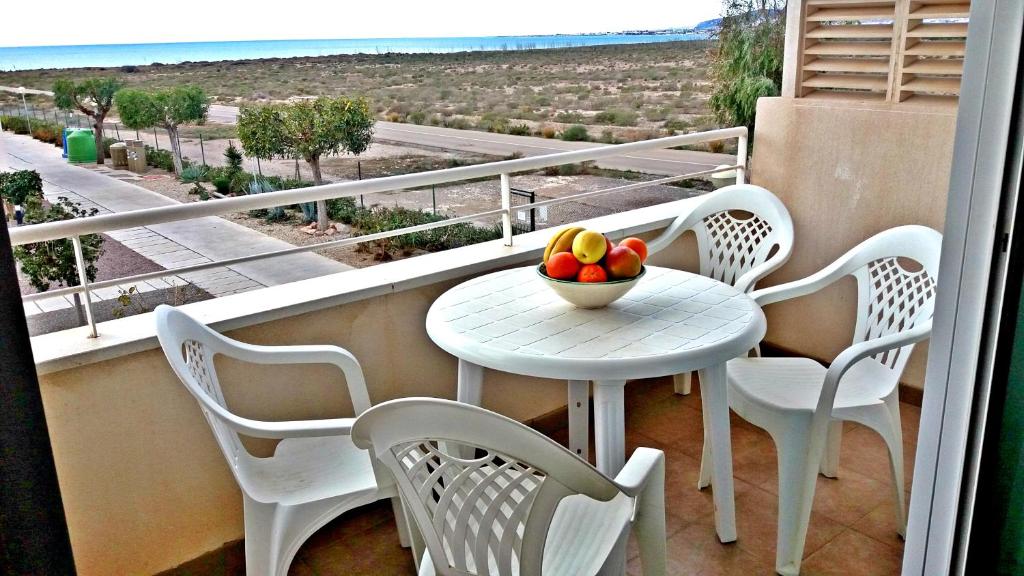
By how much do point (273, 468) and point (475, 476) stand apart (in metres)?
0.72

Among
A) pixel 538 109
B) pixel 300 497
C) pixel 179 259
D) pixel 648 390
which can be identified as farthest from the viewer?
pixel 538 109

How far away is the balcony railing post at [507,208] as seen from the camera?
7.87ft

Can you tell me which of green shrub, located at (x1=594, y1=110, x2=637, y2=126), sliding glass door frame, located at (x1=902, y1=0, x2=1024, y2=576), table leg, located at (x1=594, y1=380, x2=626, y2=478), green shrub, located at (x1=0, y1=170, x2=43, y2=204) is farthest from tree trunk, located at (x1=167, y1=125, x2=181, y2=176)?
sliding glass door frame, located at (x1=902, y1=0, x2=1024, y2=576)

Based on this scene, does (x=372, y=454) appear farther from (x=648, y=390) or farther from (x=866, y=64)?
(x=866, y=64)

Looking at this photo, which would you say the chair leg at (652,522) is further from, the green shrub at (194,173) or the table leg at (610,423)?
the green shrub at (194,173)

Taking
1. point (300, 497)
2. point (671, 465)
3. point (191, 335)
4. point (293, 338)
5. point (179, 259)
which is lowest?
point (179, 259)

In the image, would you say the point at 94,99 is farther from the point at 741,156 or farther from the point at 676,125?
the point at 741,156

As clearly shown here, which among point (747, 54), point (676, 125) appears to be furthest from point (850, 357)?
point (676, 125)

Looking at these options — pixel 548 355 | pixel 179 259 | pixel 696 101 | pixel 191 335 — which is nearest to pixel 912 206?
pixel 548 355

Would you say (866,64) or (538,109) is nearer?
(866,64)

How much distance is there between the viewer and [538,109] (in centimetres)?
1656

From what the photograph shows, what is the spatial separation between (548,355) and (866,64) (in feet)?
6.21

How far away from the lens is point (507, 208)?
244cm

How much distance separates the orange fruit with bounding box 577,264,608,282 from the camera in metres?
1.84
